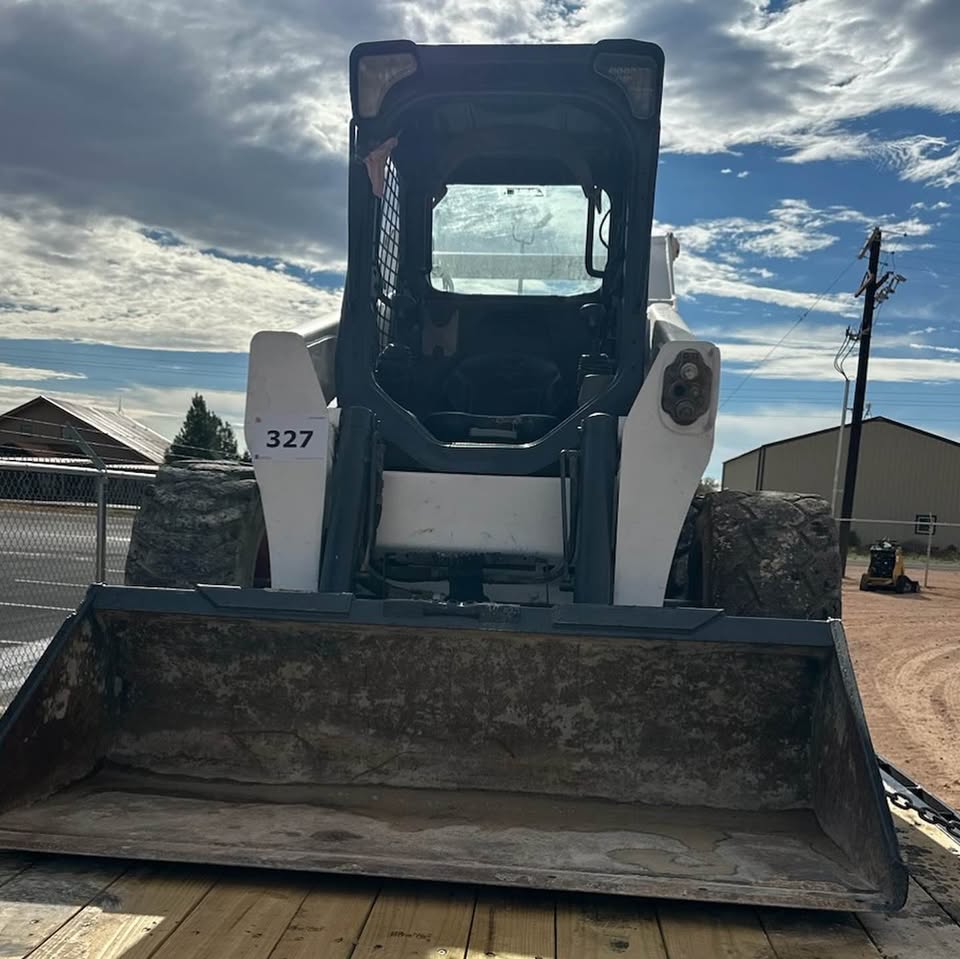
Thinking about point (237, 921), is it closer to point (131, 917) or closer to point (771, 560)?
point (131, 917)

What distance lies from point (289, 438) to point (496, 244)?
72.7 inches

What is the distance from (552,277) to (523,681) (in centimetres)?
244

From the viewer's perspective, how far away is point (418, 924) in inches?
111

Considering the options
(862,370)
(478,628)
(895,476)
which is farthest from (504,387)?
(895,476)

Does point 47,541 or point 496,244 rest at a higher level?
point 496,244

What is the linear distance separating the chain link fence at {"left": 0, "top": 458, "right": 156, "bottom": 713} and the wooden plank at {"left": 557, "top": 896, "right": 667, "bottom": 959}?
4.30m

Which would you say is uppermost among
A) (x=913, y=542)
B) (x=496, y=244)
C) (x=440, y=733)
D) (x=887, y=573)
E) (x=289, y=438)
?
(x=496, y=244)

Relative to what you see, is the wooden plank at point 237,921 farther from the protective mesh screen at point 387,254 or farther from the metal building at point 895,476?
the metal building at point 895,476

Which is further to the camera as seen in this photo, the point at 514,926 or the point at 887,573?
the point at 887,573

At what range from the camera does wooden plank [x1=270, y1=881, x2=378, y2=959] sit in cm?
264

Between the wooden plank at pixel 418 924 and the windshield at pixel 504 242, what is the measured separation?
124 inches

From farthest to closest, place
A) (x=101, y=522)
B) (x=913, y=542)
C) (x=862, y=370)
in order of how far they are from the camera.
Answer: (x=913, y=542)
(x=862, y=370)
(x=101, y=522)

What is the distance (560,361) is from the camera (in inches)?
205

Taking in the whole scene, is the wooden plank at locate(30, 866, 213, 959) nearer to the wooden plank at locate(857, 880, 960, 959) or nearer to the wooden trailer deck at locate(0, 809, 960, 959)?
the wooden trailer deck at locate(0, 809, 960, 959)
